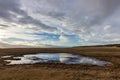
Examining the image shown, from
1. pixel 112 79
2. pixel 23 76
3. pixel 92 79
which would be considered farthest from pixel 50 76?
pixel 112 79

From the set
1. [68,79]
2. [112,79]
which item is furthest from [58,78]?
[112,79]

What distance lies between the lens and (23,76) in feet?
73.2

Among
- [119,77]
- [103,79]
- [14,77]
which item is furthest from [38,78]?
[119,77]

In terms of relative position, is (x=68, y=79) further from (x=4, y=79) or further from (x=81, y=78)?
(x=4, y=79)

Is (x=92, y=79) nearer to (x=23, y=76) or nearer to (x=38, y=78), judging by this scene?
(x=38, y=78)

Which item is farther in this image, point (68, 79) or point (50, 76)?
point (50, 76)

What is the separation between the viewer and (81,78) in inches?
841

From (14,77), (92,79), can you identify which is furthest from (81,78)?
(14,77)

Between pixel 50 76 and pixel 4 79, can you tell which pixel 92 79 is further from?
pixel 4 79

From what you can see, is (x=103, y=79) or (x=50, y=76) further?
(x=50, y=76)

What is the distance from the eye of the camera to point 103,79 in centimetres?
2089

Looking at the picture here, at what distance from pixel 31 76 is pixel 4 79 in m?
3.22

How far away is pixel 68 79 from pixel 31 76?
4.73 m

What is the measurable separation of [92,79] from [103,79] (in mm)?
1280
